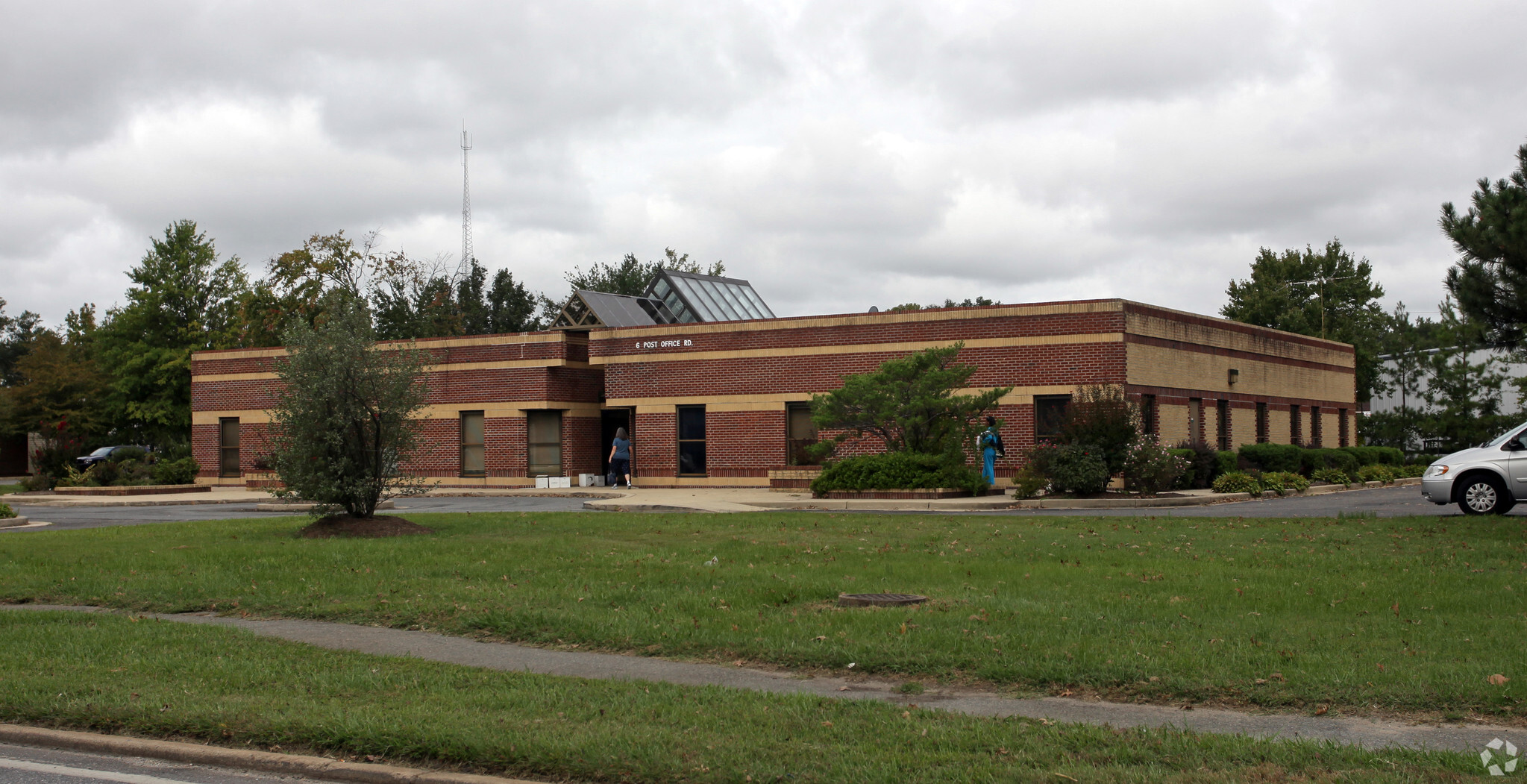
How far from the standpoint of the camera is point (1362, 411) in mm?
54469

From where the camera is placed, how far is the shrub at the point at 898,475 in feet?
90.5

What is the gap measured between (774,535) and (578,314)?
3225cm

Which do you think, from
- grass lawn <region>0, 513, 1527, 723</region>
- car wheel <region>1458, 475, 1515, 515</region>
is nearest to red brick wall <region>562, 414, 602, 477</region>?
grass lawn <region>0, 513, 1527, 723</region>

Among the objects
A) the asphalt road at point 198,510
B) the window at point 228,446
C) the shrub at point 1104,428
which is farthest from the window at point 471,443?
the shrub at point 1104,428

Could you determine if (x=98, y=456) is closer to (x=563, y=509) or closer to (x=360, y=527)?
(x=563, y=509)

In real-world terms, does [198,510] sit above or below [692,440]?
below

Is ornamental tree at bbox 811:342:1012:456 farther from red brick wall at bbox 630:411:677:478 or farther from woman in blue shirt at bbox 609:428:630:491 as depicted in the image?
red brick wall at bbox 630:411:677:478

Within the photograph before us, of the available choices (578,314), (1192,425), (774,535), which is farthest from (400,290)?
(774,535)

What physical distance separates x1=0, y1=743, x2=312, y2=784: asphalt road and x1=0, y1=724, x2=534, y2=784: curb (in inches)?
1.9

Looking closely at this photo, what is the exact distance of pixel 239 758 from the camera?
277 inches

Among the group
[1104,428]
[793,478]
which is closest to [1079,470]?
[1104,428]

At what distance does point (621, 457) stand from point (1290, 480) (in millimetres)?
17450

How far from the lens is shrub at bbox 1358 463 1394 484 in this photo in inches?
1391

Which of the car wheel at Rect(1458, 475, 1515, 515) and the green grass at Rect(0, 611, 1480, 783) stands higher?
the car wheel at Rect(1458, 475, 1515, 515)
